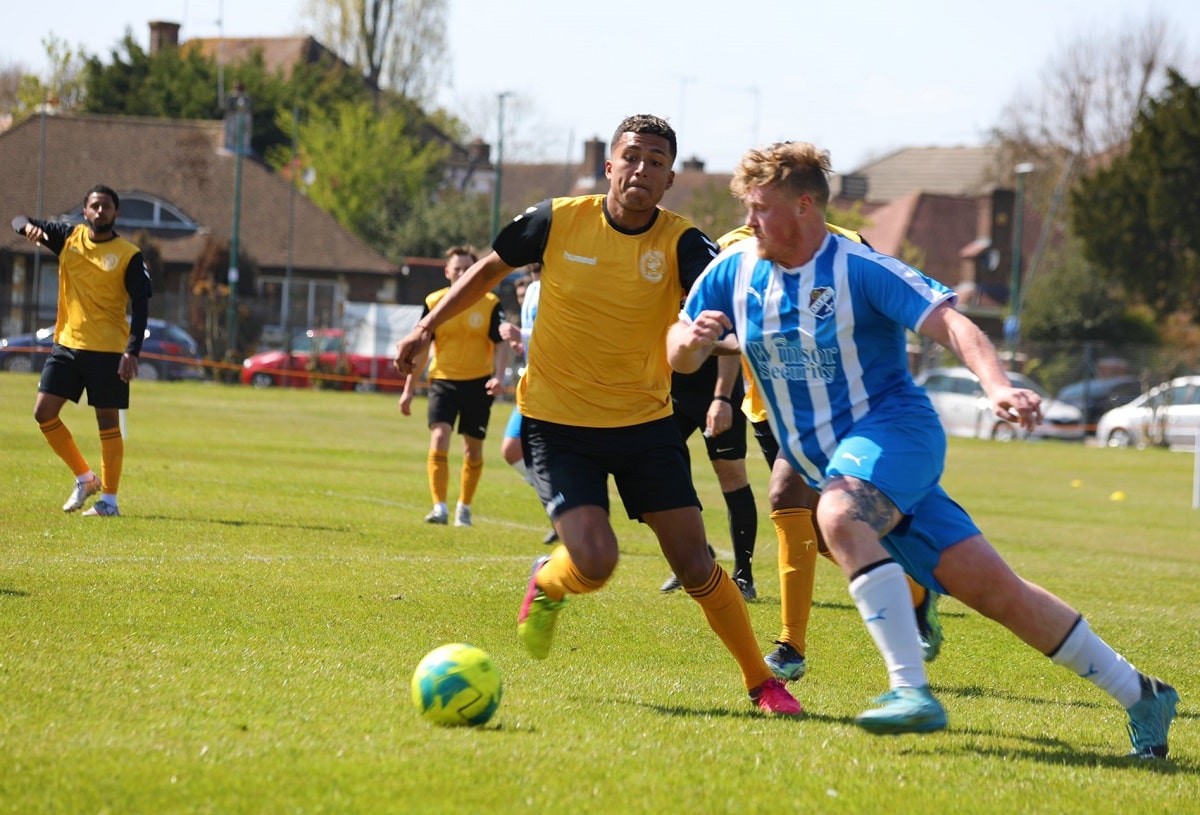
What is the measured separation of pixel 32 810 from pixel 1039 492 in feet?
64.8

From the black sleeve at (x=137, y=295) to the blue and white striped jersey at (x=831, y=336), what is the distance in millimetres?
6903

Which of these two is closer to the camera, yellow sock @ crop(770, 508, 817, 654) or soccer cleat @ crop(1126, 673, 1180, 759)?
soccer cleat @ crop(1126, 673, 1180, 759)

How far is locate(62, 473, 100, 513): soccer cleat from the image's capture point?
11.6 m

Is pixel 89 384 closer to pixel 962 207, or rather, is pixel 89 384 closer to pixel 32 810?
pixel 32 810

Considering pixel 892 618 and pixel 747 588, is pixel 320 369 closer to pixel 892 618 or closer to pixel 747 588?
pixel 747 588

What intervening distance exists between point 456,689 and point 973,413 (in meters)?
34.6

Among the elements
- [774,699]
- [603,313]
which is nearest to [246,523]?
[603,313]

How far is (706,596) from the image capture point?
19.9 feet

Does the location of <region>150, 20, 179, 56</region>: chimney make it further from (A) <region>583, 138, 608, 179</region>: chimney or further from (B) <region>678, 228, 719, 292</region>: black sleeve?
(B) <region>678, 228, 719, 292</region>: black sleeve

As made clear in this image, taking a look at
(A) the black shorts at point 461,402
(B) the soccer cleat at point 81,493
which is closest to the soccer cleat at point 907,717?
(B) the soccer cleat at point 81,493

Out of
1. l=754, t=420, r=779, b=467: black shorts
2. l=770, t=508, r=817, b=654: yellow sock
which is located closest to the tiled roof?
l=754, t=420, r=779, b=467: black shorts

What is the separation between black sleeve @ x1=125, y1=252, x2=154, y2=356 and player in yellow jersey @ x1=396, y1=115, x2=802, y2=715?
567 cm

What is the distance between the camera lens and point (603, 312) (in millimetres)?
6199

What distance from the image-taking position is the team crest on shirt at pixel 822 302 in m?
5.27
